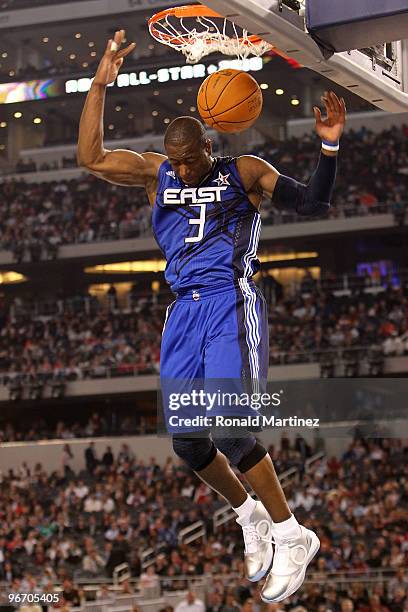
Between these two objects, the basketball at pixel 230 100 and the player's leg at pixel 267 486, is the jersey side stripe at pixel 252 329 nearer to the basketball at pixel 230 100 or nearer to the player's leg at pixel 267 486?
the player's leg at pixel 267 486

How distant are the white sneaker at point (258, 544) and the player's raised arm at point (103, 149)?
1615 mm

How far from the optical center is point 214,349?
4.57 metres

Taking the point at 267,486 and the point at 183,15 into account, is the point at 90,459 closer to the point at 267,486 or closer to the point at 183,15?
the point at 183,15

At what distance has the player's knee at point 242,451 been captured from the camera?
15.0ft

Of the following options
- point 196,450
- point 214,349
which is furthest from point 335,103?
point 196,450

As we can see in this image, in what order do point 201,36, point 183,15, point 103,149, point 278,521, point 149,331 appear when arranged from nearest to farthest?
1. point 278,521
2. point 103,149
3. point 183,15
4. point 201,36
5. point 149,331

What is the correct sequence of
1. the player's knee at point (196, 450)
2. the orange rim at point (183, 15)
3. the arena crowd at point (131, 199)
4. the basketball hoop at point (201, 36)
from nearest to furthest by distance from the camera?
the player's knee at point (196, 450) → the orange rim at point (183, 15) → the basketball hoop at point (201, 36) → the arena crowd at point (131, 199)

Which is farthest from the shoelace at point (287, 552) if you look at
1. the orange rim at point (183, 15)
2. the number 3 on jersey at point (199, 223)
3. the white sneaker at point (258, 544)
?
the orange rim at point (183, 15)

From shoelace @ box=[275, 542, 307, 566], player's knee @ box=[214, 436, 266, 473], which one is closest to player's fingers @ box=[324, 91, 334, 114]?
player's knee @ box=[214, 436, 266, 473]

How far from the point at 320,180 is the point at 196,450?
51.0 inches

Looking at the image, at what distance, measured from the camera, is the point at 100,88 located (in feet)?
15.6

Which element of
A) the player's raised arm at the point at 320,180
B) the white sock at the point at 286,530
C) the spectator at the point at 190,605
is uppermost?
the player's raised arm at the point at 320,180

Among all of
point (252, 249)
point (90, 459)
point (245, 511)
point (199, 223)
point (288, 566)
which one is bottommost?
point (288, 566)

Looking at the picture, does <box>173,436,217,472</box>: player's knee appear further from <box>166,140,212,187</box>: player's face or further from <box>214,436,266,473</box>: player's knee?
<box>166,140,212,187</box>: player's face
